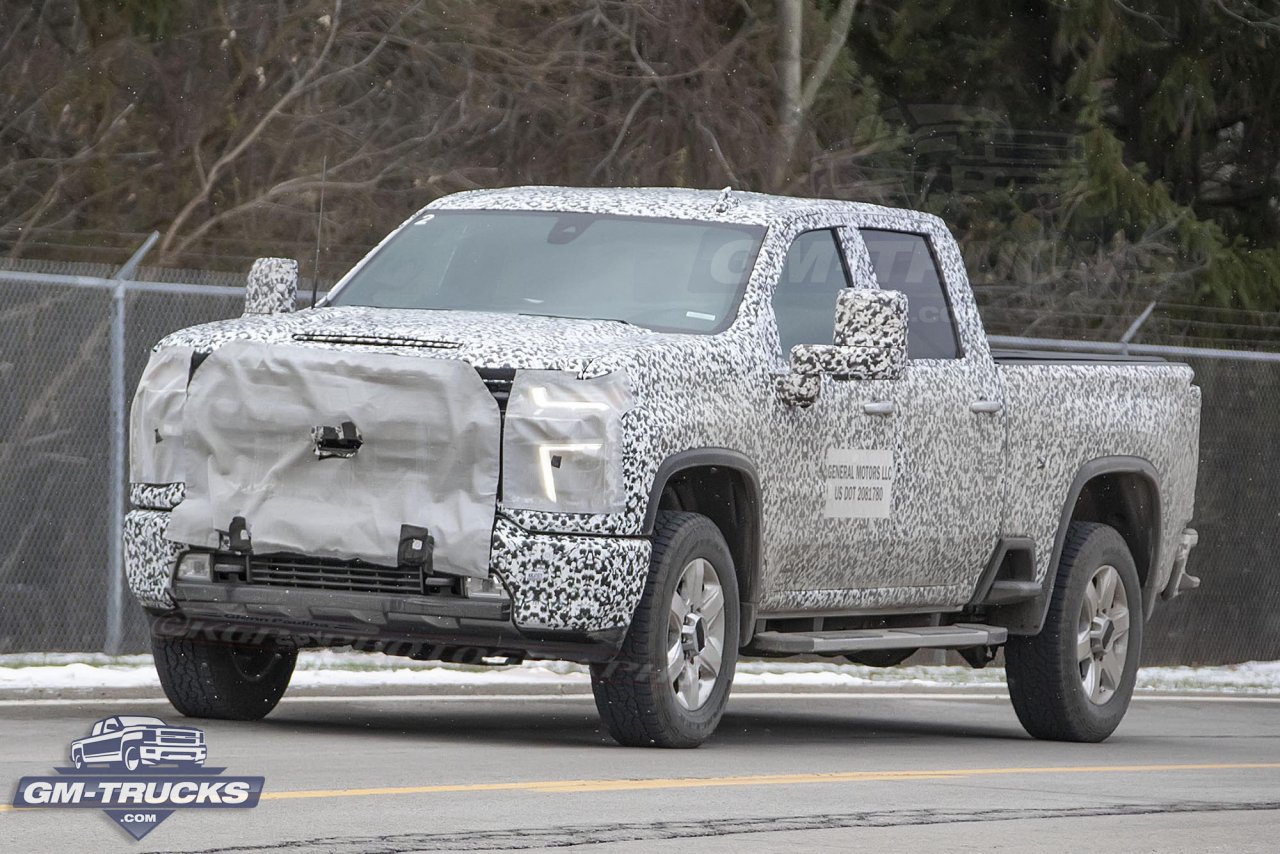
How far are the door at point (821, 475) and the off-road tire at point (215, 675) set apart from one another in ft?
6.49

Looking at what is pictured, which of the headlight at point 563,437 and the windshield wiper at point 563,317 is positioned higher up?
the windshield wiper at point 563,317

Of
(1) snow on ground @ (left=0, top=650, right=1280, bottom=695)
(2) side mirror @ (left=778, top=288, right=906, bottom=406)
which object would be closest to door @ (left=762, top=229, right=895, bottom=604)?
(2) side mirror @ (left=778, top=288, right=906, bottom=406)

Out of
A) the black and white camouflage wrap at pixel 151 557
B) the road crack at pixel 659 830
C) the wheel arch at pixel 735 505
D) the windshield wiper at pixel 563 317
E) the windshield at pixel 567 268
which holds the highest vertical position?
the windshield at pixel 567 268

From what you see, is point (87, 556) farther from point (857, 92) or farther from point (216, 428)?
point (857, 92)

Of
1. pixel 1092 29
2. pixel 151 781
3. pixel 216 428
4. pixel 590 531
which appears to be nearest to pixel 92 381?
pixel 216 428

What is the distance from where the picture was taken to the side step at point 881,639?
408 inches

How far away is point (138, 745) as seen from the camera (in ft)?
26.2

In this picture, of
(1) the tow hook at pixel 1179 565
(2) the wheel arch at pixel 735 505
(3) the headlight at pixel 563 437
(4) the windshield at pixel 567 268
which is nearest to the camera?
(3) the headlight at pixel 563 437

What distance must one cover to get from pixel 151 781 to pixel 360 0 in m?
15.1

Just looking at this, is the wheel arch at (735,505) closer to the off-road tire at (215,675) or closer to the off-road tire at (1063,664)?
the off-road tire at (215,675)

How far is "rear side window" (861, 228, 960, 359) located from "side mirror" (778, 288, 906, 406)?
108 cm

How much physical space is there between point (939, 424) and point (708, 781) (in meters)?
2.80

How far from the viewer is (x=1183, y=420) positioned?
12828mm

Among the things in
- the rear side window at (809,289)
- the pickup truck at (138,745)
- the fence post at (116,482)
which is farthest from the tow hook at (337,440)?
the fence post at (116,482)
